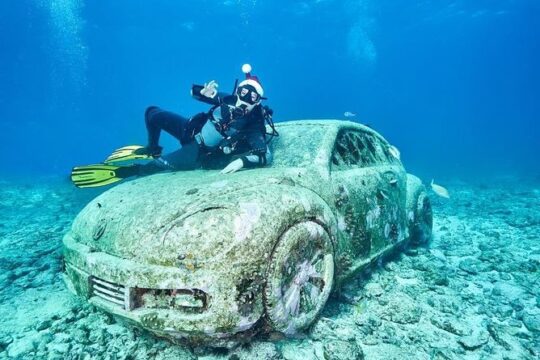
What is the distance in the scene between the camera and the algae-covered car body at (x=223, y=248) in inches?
85.5

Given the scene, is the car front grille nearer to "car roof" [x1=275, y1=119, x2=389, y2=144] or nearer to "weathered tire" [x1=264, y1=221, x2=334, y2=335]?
"weathered tire" [x1=264, y1=221, x2=334, y2=335]

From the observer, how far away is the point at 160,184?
3.14 meters

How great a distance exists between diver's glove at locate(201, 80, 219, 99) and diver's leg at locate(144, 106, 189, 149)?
89 centimetres

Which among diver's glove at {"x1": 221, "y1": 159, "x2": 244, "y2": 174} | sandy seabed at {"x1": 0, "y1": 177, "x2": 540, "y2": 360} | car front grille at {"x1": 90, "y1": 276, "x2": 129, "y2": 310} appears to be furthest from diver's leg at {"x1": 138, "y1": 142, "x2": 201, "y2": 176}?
car front grille at {"x1": 90, "y1": 276, "x2": 129, "y2": 310}

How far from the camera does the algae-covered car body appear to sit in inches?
85.5

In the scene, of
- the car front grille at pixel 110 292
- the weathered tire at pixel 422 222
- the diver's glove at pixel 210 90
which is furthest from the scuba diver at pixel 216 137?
the weathered tire at pixel 422 222

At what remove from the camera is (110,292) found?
2350 mm

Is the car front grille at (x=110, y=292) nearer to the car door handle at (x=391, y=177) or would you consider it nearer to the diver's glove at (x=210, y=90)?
the diver's glove at (x=210, y=90)

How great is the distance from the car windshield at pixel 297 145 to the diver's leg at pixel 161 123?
1.60 m

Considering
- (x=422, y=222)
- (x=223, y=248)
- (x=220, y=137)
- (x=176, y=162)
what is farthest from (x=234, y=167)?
(x=422, y=222)

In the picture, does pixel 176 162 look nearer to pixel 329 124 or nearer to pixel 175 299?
pixel 329 124

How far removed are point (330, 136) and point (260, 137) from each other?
31.0 inches

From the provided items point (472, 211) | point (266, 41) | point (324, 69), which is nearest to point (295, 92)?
point (324, 69)

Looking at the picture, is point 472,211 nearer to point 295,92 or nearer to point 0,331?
point 0,331
